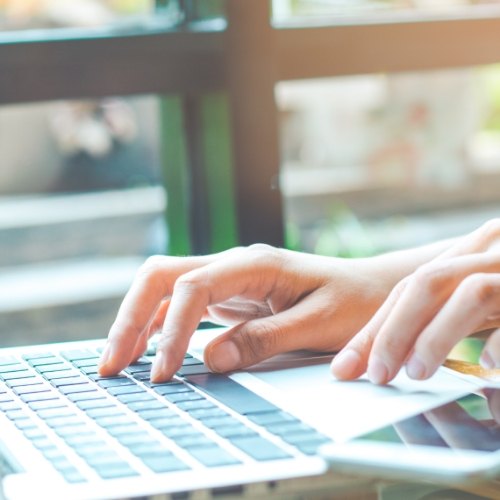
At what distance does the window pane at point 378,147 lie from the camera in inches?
77.4

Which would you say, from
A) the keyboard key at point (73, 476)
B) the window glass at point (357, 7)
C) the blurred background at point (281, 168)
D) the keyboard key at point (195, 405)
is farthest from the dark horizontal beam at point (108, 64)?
the keyboard key at point (73, 476)

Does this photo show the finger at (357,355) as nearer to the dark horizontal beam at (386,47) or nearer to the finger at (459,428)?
the finger at (459,428)

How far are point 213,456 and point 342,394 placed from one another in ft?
0.48

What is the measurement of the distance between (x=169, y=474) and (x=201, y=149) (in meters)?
0.93

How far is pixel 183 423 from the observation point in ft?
1.92

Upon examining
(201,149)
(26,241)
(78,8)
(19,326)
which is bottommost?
(19,326)

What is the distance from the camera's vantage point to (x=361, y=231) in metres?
1.95

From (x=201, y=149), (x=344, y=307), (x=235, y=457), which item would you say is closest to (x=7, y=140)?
(x=201, y=149)

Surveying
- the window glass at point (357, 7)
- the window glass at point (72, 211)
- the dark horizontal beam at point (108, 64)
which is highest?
the window glass at point (357, 7)

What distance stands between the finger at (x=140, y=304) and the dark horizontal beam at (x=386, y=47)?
0.62 m

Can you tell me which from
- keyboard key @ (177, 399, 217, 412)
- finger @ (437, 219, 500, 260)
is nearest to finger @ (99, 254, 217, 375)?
keyboard key @ (177, 399, 217, 412)

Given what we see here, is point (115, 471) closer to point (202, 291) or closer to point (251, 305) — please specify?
point (202, 291)

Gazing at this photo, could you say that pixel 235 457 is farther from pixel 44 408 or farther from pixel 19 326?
pixel 19 326

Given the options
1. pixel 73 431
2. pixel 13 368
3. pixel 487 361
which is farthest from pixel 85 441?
pixel 487 361
